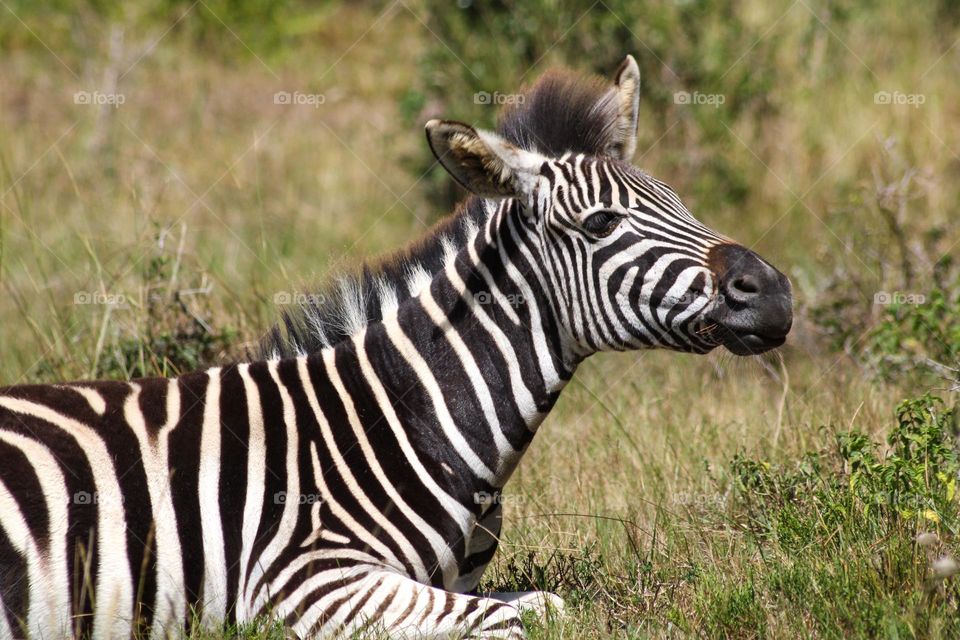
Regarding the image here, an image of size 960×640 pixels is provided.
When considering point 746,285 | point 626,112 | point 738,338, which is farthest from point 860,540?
point 626,112

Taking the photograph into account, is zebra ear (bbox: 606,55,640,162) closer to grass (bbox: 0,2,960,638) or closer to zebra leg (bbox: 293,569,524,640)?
grass (bbox: 0,2,960,638)

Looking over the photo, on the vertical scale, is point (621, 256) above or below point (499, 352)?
above

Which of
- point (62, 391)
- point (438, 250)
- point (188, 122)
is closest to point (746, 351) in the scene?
point (438, 250)

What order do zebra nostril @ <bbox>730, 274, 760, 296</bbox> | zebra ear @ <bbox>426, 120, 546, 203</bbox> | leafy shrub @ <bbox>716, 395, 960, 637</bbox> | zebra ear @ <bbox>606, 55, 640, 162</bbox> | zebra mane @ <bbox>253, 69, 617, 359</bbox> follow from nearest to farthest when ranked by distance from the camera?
leafy shrub @ <bbox>716, 395, 960, 637</bbox>
zebra nostril @ <bbox>730, 274, 760, 296</bbox>
zebra ear @ <bbox>426, 120, 546, 203</bbox>
zebra mane @ <bbox>253, 69, 617, 359</bbox>
zebra ear @ <bbox>606, 55, 640, 162</bbox>

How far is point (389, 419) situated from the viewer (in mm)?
4457

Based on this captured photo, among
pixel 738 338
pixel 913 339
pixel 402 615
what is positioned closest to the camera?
pixel 402 615

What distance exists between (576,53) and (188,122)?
6155 mm

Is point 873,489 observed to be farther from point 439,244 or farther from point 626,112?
point 439,244

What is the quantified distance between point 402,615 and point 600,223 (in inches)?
66.5

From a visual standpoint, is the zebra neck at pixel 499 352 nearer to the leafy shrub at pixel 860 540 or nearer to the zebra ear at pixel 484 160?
the zebra ear at pixel 484 160

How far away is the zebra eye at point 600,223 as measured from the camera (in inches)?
169

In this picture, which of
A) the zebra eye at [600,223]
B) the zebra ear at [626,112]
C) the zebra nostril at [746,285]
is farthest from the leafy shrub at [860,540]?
the zebra ear at [626,112]

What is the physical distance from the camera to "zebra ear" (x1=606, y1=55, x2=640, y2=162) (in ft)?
15.6

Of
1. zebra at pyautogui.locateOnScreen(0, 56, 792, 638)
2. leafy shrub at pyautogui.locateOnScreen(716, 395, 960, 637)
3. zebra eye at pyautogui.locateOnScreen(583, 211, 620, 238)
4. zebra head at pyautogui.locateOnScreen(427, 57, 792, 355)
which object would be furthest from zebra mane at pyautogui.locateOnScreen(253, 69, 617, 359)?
leafy shrub at pyautogui.locateOnScreen(716, 395, 960, 637)
